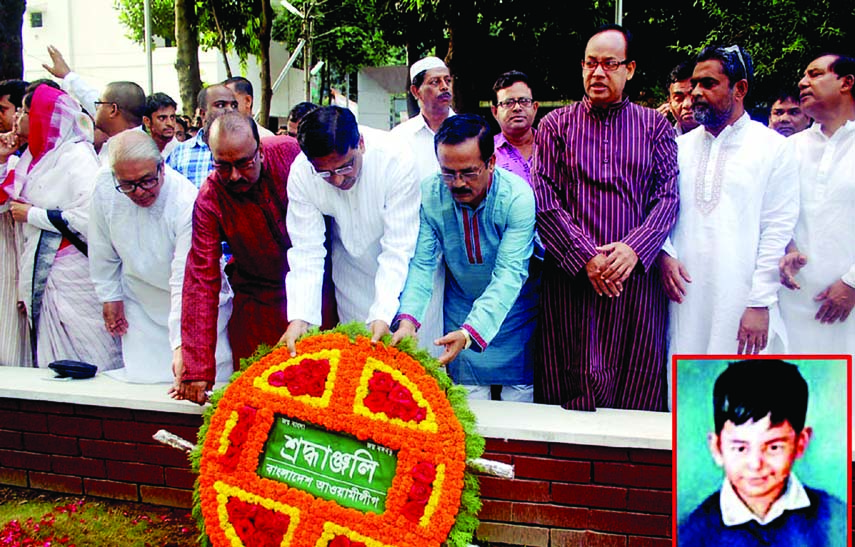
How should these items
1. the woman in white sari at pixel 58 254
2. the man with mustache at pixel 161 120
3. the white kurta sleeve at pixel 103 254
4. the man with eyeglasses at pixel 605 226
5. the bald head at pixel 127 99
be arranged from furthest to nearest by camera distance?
the man with mustache at pixel 161 120, the bald head at pixel 127 99, the woman in white sari at pixel 58 254, the white kurta sleeve at pixel 103 254, the man with eyeglasses at pixel 605 226

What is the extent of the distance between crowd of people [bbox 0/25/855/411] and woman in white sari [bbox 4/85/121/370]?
395mm

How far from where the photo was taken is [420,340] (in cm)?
323

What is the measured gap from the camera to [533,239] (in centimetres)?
295

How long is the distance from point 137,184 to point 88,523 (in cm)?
136

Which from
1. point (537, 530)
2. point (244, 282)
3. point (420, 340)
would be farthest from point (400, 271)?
point (537, 530)

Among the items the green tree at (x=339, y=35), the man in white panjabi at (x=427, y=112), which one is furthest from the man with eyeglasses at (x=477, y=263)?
the green tree at (x=339, y=35)

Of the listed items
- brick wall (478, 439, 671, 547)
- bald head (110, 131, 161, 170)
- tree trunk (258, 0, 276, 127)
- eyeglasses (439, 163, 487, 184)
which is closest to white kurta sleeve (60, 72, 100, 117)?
bald head (110, 131, 161, 170)

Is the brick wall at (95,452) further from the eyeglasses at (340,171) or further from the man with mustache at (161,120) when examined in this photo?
the man with mustache at (161,120)

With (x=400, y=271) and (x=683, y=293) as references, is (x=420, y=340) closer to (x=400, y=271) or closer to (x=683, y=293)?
(x=400, y=271)

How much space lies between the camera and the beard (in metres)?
3.09

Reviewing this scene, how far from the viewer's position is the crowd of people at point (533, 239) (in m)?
2.86

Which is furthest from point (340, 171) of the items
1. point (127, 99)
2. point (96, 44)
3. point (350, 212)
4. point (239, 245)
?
point (96, 44)

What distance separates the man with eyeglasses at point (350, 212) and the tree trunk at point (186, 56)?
11.3 m

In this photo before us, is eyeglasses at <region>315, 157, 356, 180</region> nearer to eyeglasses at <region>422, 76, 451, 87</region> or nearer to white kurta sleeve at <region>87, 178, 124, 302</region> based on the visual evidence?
white kurta sleeve at <region>87, 178, 124, 302</region>
